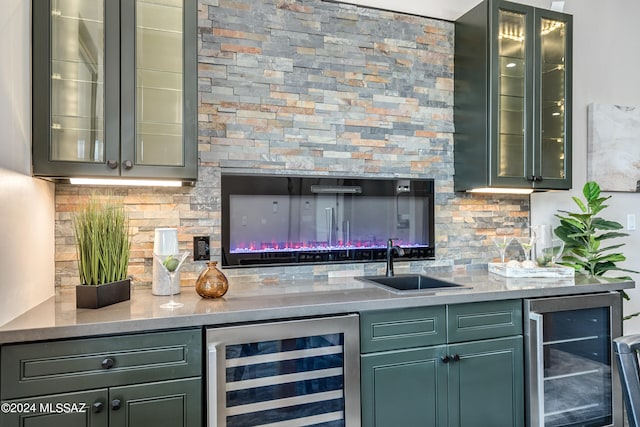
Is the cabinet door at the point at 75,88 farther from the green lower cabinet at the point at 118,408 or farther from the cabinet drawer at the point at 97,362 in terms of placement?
the green lower cabinet at the point at 118,408

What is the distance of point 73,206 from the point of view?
221 cm

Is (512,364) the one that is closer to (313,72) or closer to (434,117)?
(434,117)

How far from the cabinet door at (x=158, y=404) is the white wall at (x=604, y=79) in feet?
8.84

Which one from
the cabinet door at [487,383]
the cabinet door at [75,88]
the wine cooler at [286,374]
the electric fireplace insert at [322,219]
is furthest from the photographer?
the electric fireplace insert at [322,219]

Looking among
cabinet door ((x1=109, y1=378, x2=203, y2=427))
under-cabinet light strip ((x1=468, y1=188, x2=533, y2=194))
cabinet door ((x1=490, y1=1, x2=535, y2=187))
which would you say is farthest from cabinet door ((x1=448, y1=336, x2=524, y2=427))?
cabinet door ((x1=109, y1=378, x2=203, y2=427))

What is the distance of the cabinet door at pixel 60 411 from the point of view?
1516 mm

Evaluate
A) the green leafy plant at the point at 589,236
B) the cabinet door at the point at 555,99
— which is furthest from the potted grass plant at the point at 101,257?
the green leafy plant at the point at 589,236

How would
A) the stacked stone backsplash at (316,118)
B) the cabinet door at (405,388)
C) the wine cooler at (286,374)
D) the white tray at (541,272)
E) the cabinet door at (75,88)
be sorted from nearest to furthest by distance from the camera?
the wine cooler at (286,374), the cabinet door at (75,88), the cabinet door at (405,388), the stacked stone backsplash at (316,118), the white tray at (541,272)

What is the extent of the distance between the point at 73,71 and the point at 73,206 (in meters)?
0.70

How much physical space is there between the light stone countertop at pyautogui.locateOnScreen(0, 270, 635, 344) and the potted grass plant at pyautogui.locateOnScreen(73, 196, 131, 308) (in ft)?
0.19

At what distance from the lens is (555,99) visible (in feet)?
9.29

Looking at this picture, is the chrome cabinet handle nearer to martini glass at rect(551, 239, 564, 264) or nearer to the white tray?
the white tray

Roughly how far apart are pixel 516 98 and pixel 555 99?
30 cm

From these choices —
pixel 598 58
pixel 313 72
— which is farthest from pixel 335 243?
pixel 598 58
